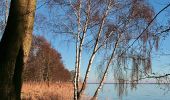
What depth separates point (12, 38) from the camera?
30.1ft

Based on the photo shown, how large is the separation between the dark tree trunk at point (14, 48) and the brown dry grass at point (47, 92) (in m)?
11.3

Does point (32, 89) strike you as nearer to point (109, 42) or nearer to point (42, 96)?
point (42, 96)

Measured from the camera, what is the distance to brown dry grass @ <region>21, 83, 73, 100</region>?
2166 cm

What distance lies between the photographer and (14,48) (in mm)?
9156

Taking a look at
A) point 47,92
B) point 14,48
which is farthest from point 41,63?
point 14,48

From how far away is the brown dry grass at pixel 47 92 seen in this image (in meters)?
21.7

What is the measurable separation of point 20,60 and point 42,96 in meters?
13.1

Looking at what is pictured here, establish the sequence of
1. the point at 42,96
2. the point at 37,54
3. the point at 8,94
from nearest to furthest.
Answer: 1. the point at 8,94
2. the point at 42,96
3. the point at 37,54

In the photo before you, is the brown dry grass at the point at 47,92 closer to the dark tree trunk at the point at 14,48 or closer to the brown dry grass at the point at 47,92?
the brown dry grass at the point at 47,92

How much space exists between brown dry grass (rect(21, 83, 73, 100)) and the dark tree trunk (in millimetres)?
11301

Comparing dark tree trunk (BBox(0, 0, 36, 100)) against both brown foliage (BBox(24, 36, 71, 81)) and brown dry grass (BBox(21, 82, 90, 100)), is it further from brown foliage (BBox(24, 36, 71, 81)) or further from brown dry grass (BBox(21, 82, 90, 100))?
brown foliage (BBox(24, 36, 71, 81))

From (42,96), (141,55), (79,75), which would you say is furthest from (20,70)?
(42,96)

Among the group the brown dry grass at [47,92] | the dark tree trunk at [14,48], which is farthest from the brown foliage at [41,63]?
the dark tree trunk at [14,48]

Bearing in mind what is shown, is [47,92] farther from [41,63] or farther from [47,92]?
[41,63]
